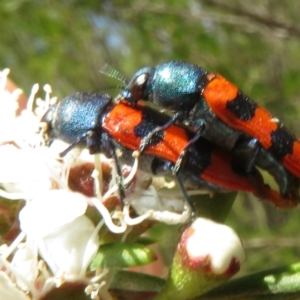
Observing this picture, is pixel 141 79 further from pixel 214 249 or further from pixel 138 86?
pixel 214 249

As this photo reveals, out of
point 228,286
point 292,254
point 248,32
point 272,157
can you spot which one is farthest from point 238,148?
point 248,32

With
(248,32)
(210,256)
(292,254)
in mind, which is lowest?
(292,254)

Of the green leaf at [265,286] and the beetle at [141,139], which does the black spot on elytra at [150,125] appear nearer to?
the beetle at [141,139]

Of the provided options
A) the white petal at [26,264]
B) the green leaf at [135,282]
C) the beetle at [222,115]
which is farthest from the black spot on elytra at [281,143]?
Answer: the white petal at [26,264]

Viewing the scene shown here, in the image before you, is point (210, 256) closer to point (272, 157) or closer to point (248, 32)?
point (272, 157)

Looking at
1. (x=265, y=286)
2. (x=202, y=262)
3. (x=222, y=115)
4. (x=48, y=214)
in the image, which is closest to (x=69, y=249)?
(x=48, y=214)

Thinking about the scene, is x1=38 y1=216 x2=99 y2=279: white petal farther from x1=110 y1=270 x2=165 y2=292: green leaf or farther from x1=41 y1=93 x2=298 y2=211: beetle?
x1=41 y1=93 x2=298 y2=211: beetle
